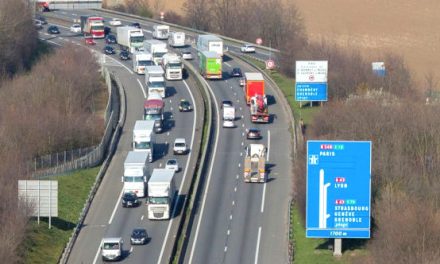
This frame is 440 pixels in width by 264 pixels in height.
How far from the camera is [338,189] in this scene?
77.1 meters

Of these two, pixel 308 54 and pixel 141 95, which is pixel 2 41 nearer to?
pixel 141 95

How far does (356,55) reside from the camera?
13862cm

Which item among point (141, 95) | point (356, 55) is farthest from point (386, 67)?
point (141, 95)

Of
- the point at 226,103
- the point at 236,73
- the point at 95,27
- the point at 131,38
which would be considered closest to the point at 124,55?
the point at 131,38

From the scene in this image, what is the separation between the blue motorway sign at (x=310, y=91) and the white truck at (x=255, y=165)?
20.3m

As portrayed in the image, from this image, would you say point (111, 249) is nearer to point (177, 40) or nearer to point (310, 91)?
point (310, 91)

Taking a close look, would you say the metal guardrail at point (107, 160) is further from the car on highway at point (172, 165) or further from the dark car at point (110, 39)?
the dark car at point (110, 39)

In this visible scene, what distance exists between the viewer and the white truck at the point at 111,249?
81.4m

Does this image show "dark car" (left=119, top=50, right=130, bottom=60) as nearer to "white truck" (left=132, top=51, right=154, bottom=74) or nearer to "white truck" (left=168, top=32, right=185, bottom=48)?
"white truck" (left=168, top=32, right=185, bottom=48)

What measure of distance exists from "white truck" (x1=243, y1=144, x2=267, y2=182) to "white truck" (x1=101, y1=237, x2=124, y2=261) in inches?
→ 736

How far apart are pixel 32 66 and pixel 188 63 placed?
618 inches

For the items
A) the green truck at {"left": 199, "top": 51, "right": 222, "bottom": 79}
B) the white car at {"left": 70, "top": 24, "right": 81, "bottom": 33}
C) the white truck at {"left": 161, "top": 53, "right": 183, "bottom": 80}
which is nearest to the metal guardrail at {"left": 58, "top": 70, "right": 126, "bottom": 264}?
the white truck at {"left": 161, "top": 53, "right": 183, "bottom": 80}

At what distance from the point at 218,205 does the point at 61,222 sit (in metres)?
10.8

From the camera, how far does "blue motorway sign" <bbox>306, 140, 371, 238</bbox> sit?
251 ft
